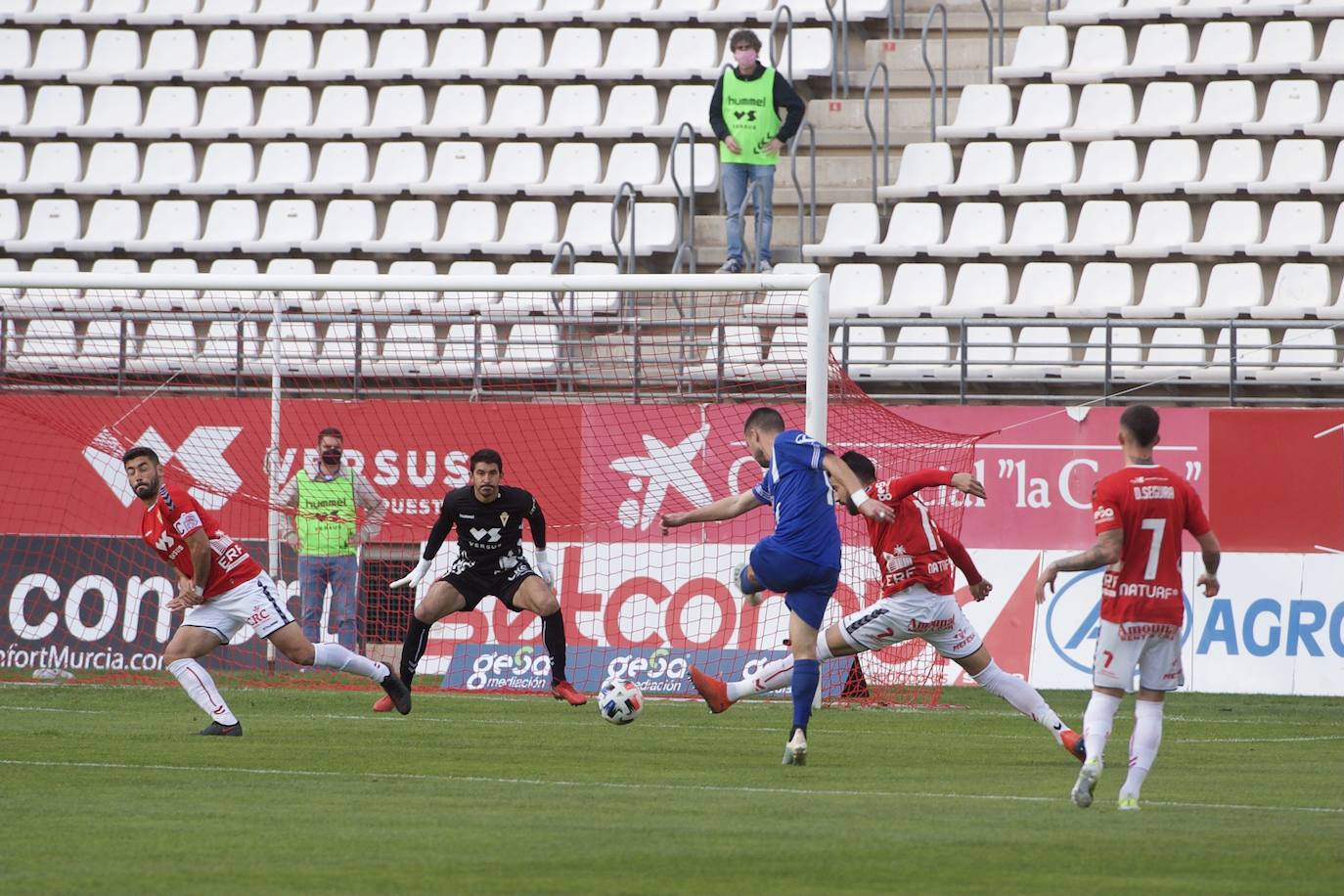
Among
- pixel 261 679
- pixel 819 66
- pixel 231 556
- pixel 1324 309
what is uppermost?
pixel 819 66

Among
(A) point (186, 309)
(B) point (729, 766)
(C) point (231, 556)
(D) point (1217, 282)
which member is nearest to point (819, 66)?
(D) point (1217, 282)

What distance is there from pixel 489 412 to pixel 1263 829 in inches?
441

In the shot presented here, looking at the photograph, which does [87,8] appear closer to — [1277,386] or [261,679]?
[261,679]

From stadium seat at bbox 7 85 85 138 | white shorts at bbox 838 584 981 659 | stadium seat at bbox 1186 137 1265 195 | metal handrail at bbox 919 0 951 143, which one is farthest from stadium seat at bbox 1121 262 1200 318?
stadium seat at bbox 7 85 85 138

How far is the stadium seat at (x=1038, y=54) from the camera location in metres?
22.8

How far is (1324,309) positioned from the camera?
19.0 m

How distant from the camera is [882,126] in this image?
23688mm

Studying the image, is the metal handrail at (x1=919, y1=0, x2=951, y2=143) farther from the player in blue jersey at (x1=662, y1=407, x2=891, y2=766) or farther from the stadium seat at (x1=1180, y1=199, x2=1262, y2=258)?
the player in blue jersey at (x1=662, y1=407, x2=891, y2=766)

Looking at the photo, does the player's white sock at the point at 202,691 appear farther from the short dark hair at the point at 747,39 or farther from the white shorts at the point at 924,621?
the short dark hair at the point at 747,39

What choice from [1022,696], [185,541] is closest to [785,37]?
[185,541]

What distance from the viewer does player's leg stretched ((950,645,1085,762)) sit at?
1134 cm

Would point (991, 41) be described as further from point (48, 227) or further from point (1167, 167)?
point (48, 227)

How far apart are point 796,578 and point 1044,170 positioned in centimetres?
1119

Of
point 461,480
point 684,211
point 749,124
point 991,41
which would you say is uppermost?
point 991,41
